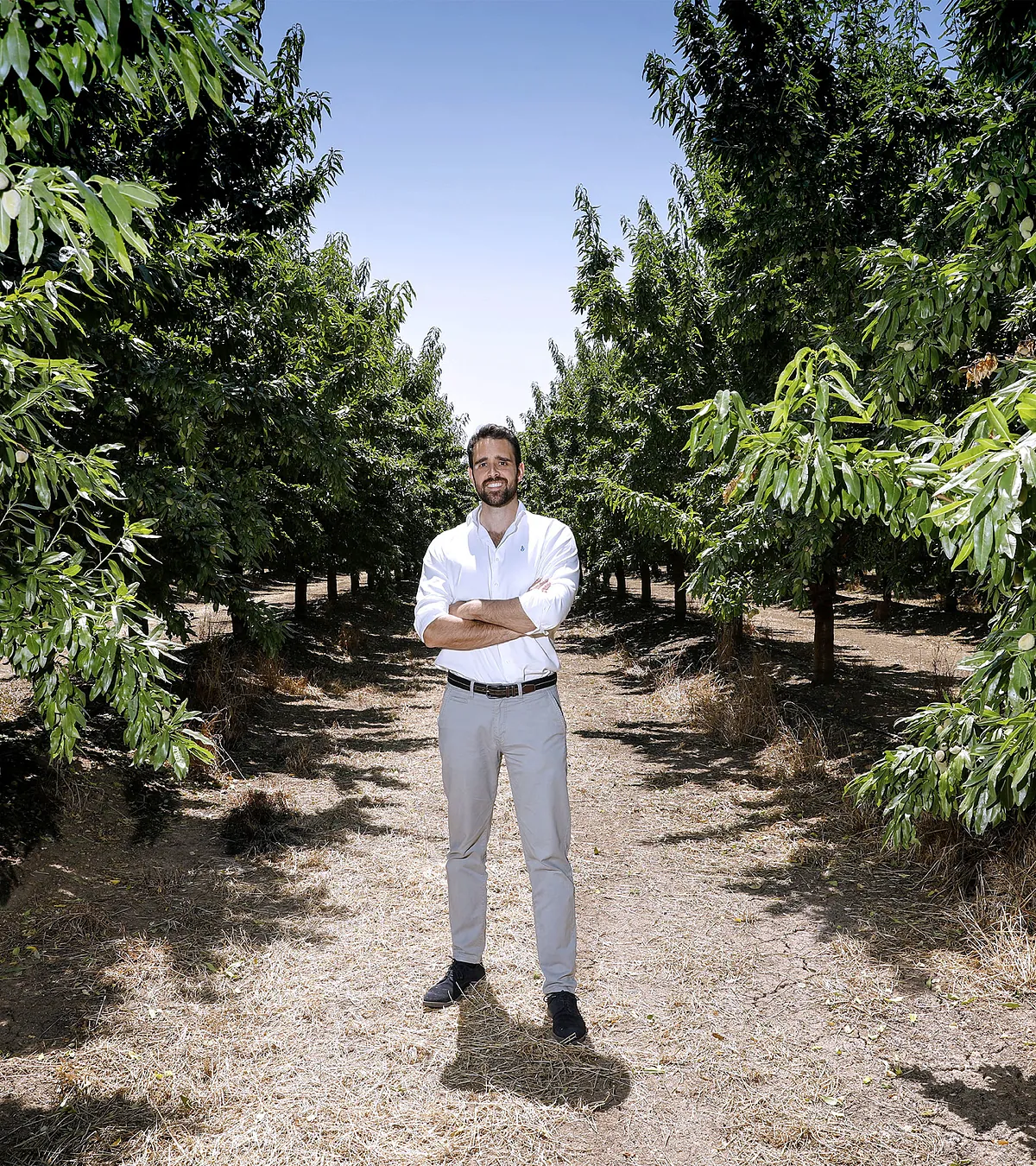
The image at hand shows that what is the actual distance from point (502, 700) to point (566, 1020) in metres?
1.41

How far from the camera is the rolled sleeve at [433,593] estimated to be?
13.3ft

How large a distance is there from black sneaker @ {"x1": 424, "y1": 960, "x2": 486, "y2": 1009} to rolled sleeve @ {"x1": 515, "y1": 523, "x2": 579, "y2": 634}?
67.4 inches

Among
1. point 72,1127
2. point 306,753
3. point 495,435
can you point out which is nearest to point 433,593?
point 495,435

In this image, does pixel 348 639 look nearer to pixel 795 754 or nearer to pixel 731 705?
pixel 731 705

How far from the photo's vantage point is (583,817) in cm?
769

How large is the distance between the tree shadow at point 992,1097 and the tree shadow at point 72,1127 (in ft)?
10.2

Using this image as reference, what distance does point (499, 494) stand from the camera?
4.13 metres

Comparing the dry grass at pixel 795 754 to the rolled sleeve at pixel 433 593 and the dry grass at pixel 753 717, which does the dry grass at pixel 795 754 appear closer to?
the dry grass at pixel 753 717

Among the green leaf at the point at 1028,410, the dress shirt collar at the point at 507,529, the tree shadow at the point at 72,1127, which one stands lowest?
the tree shadow at the point at 72,1127

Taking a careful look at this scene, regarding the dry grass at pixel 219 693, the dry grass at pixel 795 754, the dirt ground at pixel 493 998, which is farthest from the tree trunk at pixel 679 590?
the dirt ground at pixel 493 998

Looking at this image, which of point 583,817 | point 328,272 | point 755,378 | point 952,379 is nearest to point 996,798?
point 952,379

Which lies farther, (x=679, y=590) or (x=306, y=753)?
(x=679, y=590)

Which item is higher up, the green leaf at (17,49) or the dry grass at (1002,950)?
the green leaf at (17,49)

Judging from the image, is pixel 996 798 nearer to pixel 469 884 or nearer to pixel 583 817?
pixel 469 884
